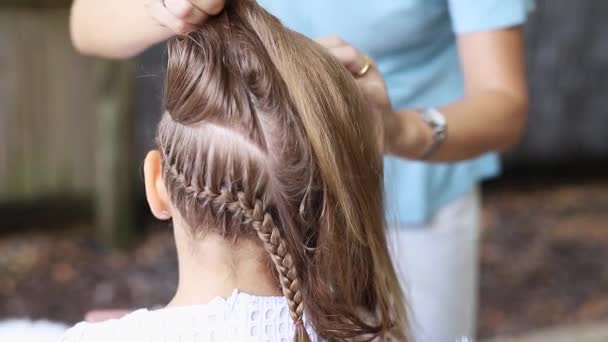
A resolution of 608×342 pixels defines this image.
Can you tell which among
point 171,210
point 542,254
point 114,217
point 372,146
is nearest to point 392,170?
point 372,146

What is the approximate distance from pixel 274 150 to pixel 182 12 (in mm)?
199

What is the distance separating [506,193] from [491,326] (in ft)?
5.22

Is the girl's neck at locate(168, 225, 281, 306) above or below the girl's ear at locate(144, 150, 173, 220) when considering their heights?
below

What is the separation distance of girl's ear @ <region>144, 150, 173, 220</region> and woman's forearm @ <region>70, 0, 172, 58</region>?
0.17m

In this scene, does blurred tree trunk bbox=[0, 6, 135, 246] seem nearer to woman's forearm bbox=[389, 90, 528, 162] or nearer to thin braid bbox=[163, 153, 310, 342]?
woman's forearm bbox=[389, 90, 528, 162]

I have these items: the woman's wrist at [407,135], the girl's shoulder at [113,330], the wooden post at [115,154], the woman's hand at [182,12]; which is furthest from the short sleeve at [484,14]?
the wooden post at [115,154]

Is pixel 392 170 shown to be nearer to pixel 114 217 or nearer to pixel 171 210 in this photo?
pixel 171 210

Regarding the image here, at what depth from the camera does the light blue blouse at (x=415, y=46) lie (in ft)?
5.09

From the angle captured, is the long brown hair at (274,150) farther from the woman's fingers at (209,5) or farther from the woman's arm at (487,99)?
the woman's arm at (487,99)

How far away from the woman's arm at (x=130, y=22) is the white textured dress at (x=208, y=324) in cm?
35

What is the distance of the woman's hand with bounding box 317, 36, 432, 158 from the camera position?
48.8 inches

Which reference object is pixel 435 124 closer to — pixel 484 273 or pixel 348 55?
pixel 348 55

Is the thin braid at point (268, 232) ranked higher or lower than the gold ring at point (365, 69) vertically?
lower

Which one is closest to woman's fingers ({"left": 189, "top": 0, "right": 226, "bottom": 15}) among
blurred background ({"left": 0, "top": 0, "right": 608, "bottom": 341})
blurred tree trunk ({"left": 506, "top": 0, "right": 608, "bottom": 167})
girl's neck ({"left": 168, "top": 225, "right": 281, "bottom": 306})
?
girl's neck ({"left": 168, "top": 225, "right": 281, "bottom": 306})
